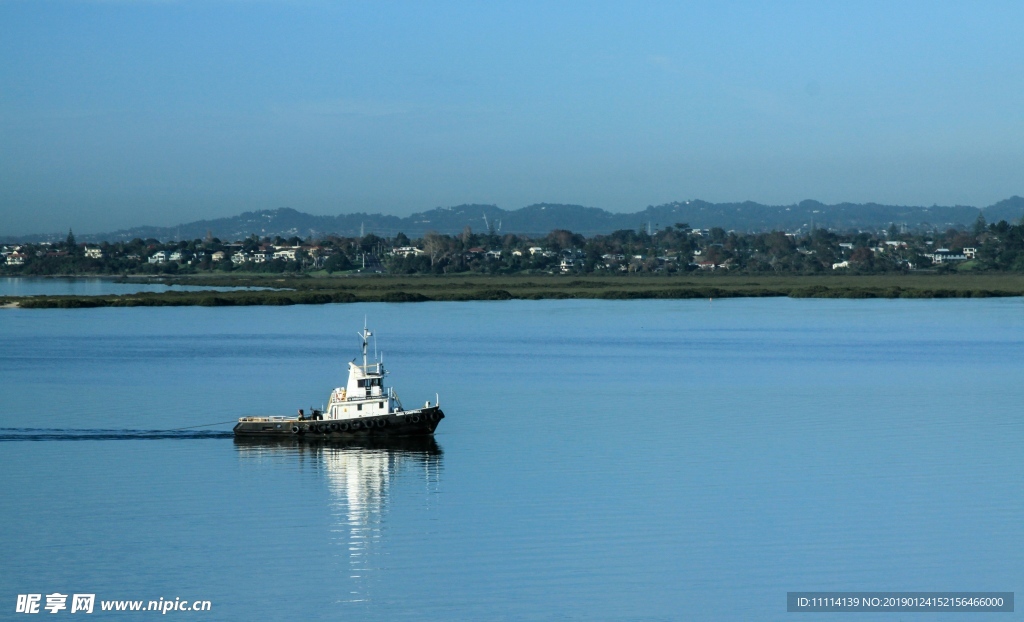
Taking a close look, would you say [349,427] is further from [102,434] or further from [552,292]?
[552,292]

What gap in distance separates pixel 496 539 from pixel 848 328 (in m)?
61.1

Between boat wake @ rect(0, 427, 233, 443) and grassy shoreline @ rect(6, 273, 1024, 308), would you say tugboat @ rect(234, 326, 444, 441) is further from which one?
grassy shoreline @ rect(6, 273, 1024, 308)

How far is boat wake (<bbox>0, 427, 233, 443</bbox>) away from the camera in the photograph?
34844 mm

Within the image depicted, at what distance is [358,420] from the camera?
34.3 m

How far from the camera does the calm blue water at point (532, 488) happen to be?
20.2 meters

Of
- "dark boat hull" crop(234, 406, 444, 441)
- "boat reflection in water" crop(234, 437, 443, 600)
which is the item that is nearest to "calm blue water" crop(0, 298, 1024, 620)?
"boat reflection in water" crop(234, 437, 443, 600)

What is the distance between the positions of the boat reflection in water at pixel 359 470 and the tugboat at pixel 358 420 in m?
0.24

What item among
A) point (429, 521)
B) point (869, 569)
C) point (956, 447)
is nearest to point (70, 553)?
point (429, 521)

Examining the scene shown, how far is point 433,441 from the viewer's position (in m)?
34.5

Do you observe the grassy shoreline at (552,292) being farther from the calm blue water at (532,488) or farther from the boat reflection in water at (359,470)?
the boat reflection in water at (359,470)

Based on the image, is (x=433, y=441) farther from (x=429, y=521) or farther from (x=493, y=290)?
(x=493, y=290)

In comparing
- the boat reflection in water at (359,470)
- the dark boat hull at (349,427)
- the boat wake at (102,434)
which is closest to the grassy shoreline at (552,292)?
the boat wake at (102,434)

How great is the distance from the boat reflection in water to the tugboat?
9.5 inches

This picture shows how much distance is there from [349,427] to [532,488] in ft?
27.6
